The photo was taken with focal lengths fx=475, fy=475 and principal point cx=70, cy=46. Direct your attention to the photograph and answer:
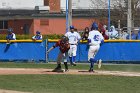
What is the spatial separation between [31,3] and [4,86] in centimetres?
4630

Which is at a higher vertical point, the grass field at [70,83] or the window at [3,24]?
the window at [3,24]

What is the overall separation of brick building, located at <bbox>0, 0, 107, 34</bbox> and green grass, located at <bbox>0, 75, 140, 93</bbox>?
37.2 meters

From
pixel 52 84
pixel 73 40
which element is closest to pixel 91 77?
pixel 52 84

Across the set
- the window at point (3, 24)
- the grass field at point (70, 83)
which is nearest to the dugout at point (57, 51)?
the grass field at point (70, 83)

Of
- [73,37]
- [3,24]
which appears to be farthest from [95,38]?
[3,24]

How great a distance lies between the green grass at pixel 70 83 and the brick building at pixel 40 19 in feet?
122

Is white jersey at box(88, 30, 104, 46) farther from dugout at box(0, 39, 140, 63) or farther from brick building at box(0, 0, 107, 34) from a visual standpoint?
brick building at box(0, 0, 107, 34)

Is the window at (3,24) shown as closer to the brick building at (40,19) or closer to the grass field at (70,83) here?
the brick building at (40,19)

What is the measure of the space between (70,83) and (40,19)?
41.0 metres

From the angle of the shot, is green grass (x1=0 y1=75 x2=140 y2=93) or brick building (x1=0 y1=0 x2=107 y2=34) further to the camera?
brick building (x1=0 y1=0 x2=107 y2=34)

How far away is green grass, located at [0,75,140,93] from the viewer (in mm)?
13470

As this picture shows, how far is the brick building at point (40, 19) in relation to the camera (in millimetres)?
55031

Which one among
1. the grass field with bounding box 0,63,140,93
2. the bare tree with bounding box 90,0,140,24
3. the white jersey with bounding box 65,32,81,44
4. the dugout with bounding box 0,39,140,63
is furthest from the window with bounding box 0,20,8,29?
the grass field with bounding box 0,63,140,93

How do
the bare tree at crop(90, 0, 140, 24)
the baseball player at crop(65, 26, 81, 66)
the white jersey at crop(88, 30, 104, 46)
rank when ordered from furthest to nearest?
the bare tree at crop(90, 0, 140, 24) < the baseball player at crop(65, 26, 81, 66) < the white jersey at crop(88, 30, 104, 46)
